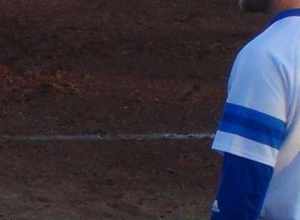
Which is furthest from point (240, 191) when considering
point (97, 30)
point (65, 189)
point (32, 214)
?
point (97, 30)

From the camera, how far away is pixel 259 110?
2656 mm

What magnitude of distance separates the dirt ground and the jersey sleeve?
4381mm

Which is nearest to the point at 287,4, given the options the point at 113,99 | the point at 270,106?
the point at 270,106

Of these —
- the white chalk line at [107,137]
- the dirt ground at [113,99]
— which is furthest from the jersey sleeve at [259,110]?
the white chalk line at [107,137]

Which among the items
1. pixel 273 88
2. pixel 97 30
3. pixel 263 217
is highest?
pixel 273 88

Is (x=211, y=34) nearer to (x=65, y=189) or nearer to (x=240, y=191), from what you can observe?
(x=65, y=189)

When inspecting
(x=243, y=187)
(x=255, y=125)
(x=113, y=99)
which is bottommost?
(x=113, y=99)

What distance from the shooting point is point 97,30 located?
1189 cm

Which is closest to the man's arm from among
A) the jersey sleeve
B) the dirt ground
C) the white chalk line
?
the jersey sleeve

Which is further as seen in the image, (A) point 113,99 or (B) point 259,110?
(A) point 113,99

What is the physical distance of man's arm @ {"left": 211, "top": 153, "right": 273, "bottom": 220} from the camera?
8.68 ft

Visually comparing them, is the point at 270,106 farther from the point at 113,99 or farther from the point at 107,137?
the point at 113,99

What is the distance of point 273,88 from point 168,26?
31.4 ft

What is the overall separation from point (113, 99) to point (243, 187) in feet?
23.6
